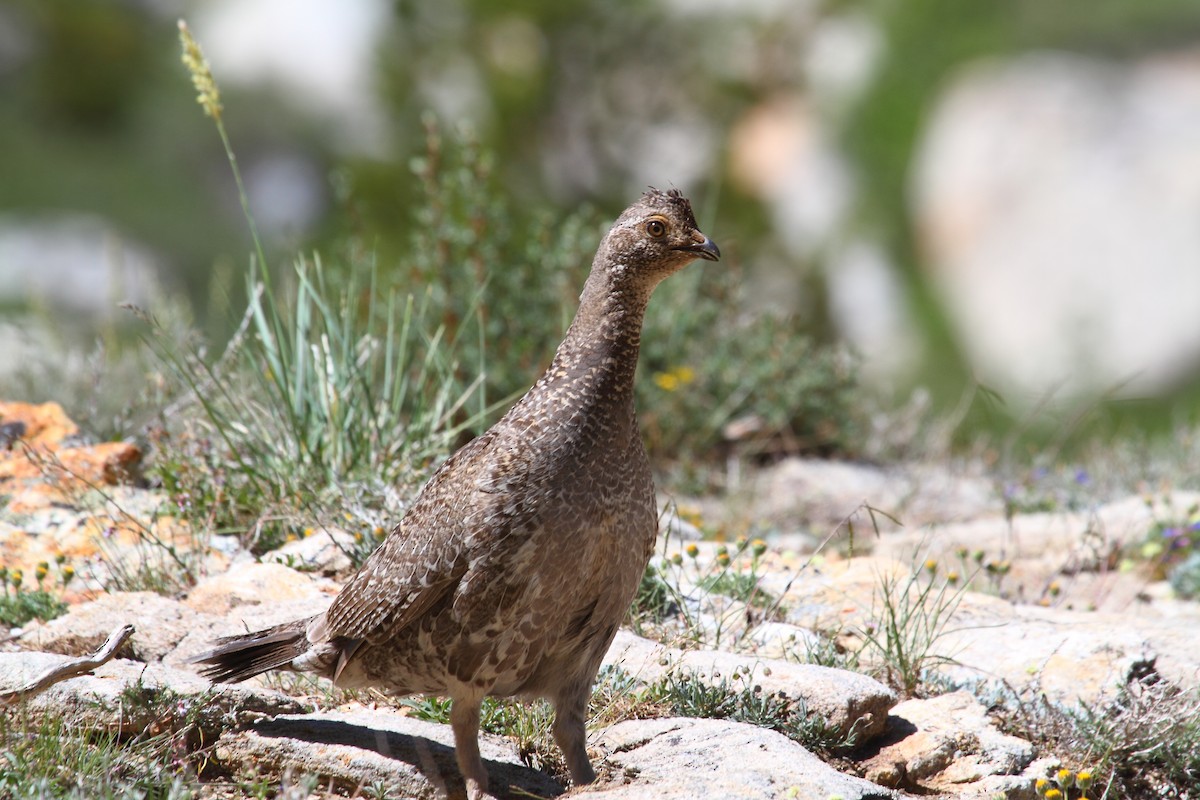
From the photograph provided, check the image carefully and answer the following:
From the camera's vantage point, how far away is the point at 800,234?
1747 cm

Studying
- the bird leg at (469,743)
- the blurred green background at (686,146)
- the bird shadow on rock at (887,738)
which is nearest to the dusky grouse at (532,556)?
the bird leg at (469,743)

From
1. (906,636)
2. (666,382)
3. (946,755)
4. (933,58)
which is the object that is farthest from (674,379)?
(933,58)

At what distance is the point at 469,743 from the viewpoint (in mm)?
3783

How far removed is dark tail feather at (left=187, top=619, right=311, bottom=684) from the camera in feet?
13.1

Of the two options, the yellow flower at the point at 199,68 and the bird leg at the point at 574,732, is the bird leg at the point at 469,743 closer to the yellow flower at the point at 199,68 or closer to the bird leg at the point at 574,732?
the bird leg at the point at 574,732

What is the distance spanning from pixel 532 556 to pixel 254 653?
1052mm

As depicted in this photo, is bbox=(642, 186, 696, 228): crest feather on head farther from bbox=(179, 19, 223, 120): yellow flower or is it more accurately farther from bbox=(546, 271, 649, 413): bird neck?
bbox=(179, 19, 223, 120): yellow flower

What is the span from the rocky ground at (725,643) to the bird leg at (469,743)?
4.5 inches

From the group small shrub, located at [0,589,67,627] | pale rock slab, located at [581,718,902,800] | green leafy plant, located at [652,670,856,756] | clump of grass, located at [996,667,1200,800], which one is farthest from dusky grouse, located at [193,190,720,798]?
clump of grass, located at [996,667,1200,800]

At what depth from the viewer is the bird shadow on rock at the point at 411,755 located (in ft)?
12.5

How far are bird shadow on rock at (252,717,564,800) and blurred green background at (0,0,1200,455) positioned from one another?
855cm

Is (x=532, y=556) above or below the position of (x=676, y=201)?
below

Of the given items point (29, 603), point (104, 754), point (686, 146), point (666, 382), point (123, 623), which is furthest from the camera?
point (686, 146)

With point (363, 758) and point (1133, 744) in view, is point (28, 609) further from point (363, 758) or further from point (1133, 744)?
point (1133, 744)
